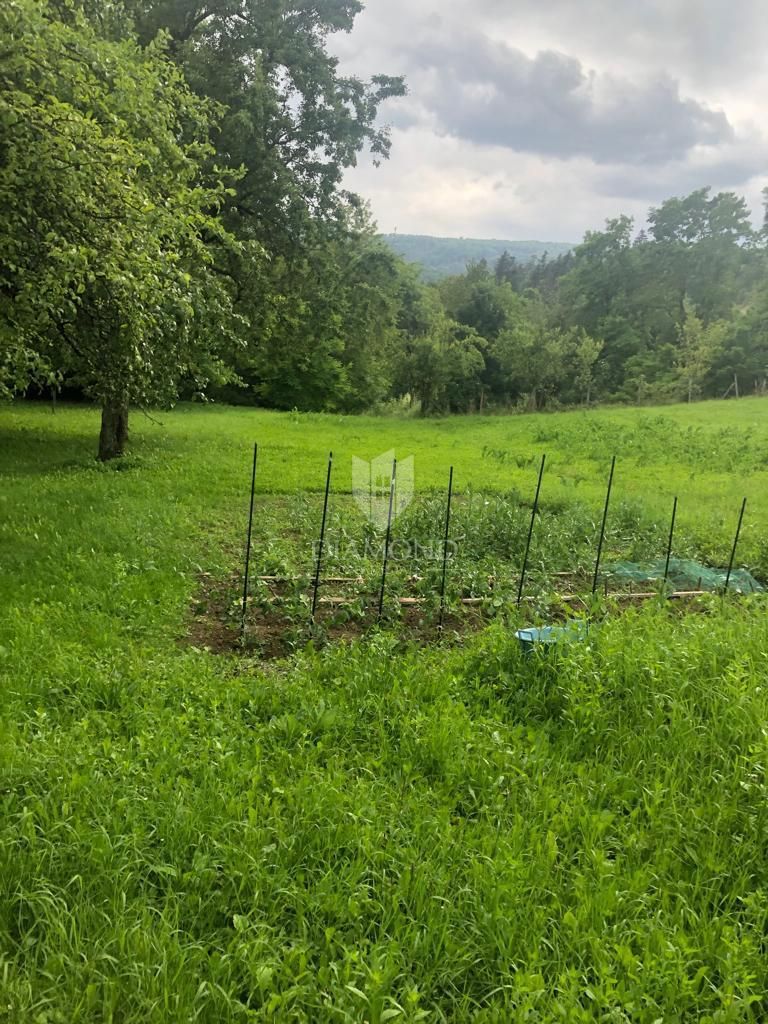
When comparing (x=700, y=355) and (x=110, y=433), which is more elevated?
(x=700, y=355)

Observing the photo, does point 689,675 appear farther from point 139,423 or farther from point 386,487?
point 139,423

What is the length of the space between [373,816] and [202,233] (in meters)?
12.8

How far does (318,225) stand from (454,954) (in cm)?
1516

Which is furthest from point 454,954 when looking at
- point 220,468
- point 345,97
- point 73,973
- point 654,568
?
point 345,97

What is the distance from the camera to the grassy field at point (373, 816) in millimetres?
2002

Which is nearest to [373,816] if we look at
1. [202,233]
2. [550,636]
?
[550,636]

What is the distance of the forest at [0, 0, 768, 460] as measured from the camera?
515cm

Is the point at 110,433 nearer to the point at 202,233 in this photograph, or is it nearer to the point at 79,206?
the point at 202,233

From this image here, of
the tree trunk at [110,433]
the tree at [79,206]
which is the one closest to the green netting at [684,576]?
the tree at [79,206]

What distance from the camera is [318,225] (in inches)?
580

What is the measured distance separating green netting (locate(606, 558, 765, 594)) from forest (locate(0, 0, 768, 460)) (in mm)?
5030
